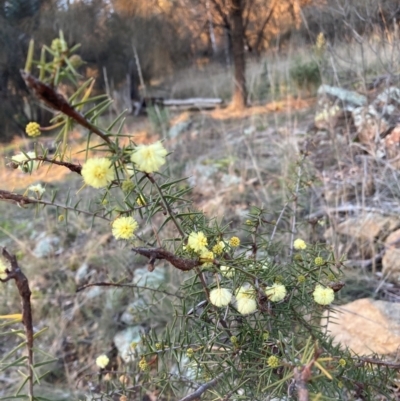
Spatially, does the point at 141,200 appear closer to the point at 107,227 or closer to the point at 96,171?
the point at 96,171

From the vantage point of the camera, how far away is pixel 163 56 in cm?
616

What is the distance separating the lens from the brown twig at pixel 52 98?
0.89 feet

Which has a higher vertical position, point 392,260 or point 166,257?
point 166,257

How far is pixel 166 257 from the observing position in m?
0.42

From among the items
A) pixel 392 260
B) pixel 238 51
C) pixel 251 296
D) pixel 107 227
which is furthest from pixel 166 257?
pixel 238 51

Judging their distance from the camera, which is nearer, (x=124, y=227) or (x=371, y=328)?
(x=124, y=227)

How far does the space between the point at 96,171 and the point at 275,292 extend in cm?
28

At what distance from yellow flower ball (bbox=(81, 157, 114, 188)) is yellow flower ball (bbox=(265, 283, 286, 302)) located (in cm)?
27

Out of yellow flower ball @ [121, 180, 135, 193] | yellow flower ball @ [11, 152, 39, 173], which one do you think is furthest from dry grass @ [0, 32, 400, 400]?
yellow flower ball @ [121, 180, 135, 193]

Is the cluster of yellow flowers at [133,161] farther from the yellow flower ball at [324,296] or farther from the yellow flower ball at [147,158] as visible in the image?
the yellow flower ball at [324,296]

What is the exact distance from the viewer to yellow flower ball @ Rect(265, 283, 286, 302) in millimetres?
518

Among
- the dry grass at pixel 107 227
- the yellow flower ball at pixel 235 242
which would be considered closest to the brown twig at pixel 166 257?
the yellow flower ball at pixel 235 242

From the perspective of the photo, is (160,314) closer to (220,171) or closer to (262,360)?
(262,360)

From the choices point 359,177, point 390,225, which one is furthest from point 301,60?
point 390,225
